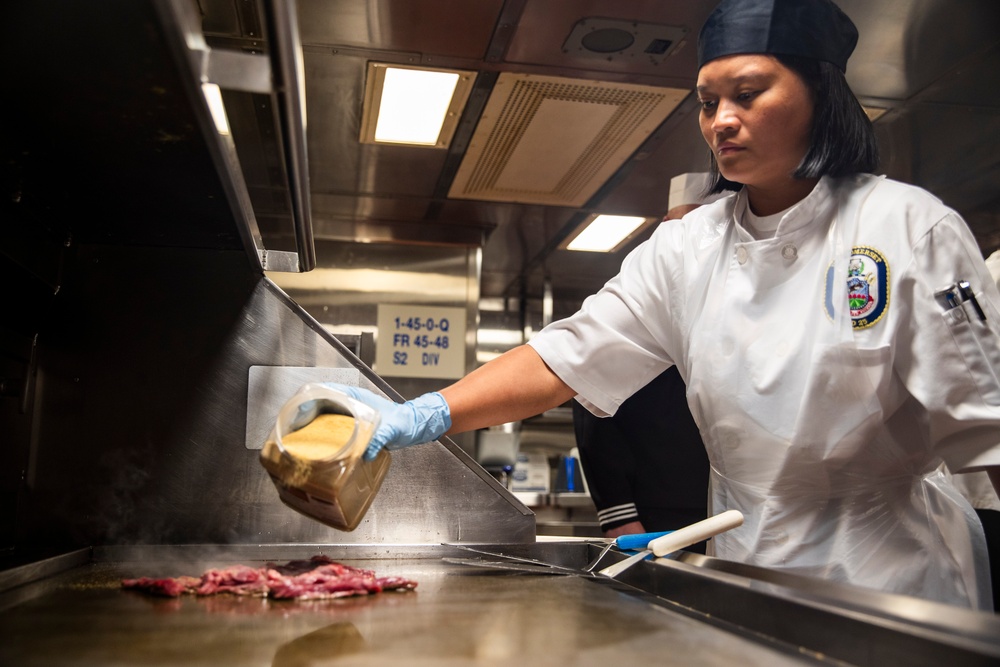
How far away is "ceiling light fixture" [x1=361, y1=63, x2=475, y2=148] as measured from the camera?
283 cm

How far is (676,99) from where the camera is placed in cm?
295

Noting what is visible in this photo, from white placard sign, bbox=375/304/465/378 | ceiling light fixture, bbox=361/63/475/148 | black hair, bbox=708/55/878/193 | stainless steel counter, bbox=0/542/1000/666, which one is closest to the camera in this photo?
stainless steel counter, bbox=0/542/1000/666

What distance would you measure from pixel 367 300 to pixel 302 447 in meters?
3.58

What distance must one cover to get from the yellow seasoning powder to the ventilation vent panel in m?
1.86

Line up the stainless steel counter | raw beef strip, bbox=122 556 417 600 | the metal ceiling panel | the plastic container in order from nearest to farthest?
the stainless steel counter < the plastic container < raw beef strip, bbox=122 556 417 600 < the metal ceiling panel

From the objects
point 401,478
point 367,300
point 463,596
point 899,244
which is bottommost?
point 463,596

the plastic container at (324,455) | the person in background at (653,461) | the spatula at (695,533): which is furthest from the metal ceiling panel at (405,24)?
the spatula at (695,533)

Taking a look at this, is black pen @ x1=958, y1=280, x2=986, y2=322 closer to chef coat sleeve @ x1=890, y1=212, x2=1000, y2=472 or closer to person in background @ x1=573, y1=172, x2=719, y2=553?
chef coat sleeve @ x1=890, y1=212, x2=1000, y2=472

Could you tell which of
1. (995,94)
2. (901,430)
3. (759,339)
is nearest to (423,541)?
(759,339)

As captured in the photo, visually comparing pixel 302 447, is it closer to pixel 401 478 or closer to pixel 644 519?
pixel 401 478

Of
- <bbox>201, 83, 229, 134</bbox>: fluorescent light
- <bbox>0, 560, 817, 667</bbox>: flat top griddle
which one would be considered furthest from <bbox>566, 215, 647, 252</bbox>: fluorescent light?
<bbox>201, 83, 229, 134</bbox>: fluorescent light

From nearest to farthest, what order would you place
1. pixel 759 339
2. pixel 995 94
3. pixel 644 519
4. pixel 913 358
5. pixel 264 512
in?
pixel 913 358 < pixel 759 339 < pixel 264 512 < pixel 644 519 < pixel 995 94

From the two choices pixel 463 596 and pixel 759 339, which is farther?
pixel 759 339

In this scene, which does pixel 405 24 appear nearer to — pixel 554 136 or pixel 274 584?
pixel 554 136
